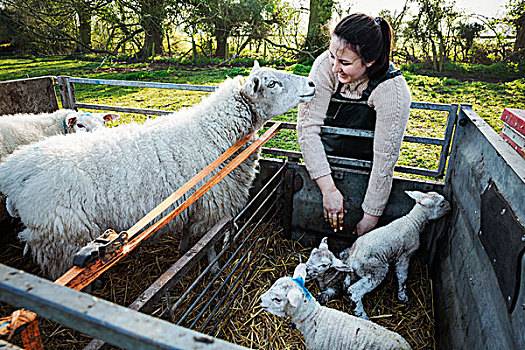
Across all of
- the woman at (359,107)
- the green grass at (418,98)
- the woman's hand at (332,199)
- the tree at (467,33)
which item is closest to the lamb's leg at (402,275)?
the woman at (359,107)

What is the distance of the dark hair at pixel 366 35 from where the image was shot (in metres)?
2.09

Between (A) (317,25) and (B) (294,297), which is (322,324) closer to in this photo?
(B) (294,297)

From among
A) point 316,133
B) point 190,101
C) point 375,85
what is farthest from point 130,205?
point 190,101

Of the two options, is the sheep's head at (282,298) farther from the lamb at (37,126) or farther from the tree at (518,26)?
the tree at (518,26)

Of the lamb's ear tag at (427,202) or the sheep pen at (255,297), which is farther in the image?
the lamb's ear tag at (427,202)

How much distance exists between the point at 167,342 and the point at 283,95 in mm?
2525

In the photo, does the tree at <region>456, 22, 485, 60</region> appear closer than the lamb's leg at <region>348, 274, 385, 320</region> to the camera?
No

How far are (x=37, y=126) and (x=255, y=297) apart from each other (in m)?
3.04

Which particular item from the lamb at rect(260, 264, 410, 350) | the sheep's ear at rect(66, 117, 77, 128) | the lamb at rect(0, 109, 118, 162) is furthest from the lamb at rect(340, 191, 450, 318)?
the sheep's ear at rect(66, 117, 77, 128)

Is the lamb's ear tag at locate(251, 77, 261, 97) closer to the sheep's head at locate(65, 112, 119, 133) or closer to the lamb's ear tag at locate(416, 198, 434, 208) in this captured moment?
the lamb's ear tag at locate(416, 198, 434, 208)

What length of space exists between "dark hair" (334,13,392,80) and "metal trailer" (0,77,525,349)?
2.25 feet

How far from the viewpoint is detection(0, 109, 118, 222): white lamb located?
3.25 meters

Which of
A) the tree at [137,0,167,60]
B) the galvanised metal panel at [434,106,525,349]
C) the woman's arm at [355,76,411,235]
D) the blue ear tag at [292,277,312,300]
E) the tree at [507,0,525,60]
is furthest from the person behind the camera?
the tree at [137,0,167,60]

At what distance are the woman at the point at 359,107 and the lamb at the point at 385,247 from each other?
0.21 m
